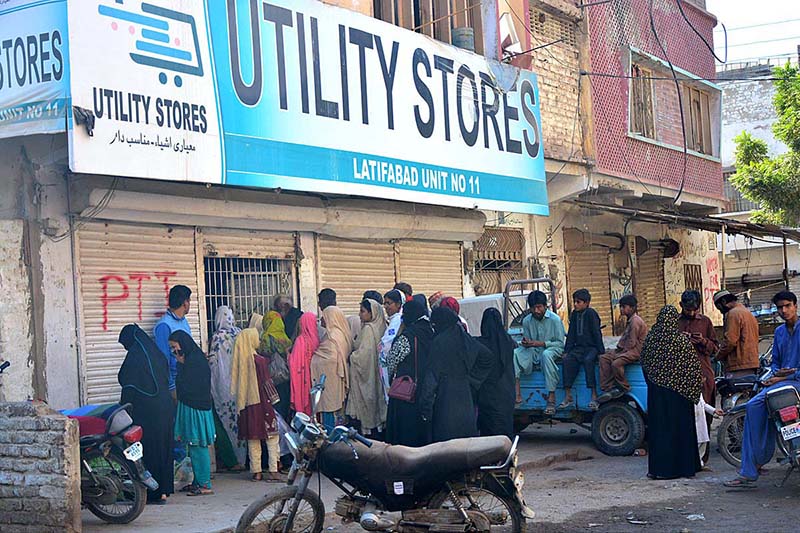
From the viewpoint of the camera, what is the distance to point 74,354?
28.5ft

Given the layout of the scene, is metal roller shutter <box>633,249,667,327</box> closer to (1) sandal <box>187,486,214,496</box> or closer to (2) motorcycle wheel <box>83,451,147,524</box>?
(1) sandal <box>187,486,214,496</box>

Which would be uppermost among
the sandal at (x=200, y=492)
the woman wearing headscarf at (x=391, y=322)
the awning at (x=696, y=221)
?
the awning at (x=696, y=221)

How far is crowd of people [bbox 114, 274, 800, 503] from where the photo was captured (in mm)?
8031

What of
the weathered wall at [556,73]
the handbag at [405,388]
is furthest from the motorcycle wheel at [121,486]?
the weathered wall at [556,73]

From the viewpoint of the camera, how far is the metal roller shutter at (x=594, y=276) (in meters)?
17.1

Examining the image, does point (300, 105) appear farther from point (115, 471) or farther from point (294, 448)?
point (294, 448)

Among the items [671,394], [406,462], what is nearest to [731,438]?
[671,394]

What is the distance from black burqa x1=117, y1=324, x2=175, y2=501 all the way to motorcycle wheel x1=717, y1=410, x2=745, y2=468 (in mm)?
4807

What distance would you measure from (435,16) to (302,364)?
587 cm

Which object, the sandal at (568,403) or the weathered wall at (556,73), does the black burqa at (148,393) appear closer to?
the sandal at (568,403)

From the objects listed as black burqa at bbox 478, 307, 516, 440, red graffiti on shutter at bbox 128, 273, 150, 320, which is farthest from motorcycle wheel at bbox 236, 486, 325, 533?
red graffiti on shutter at bbox 128, 273, 150, 320

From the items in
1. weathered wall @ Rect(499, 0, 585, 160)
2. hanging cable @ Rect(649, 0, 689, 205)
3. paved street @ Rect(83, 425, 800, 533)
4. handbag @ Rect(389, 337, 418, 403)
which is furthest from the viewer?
hanging cable @ Rect(649, 0, 689, 205)

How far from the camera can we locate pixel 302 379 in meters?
9.48

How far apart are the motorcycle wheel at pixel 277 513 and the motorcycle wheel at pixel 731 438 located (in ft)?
14.5
